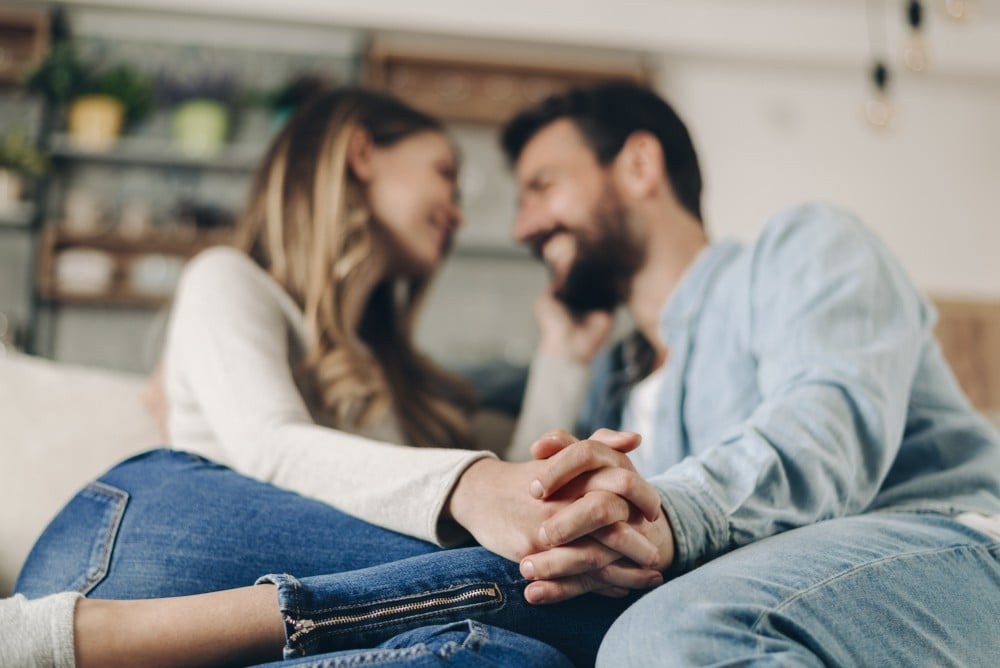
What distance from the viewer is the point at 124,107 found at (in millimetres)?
4059

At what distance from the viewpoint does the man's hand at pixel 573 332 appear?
79.1 inches

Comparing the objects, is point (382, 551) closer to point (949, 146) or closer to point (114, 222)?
point (114, 222)

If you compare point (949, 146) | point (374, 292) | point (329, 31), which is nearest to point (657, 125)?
point (374, 292)

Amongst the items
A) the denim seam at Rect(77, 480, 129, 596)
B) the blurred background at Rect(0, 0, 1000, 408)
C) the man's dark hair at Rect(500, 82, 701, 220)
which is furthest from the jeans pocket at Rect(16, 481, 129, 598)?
the blurred background at Rect(0, 0, 1000, 408)

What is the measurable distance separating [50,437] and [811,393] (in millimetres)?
1110

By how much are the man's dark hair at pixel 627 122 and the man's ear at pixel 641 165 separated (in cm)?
2

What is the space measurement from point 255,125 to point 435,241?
2796mm

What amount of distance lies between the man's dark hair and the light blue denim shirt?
1.32ft

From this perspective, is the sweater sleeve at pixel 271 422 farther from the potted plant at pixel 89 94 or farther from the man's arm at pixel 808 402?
the potted plant at pixel 89 94

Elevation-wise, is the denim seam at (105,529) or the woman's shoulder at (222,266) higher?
the woman's shoulder at (222,266)

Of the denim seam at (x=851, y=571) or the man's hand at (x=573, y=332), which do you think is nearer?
the denim seam at (x=851, y=571)

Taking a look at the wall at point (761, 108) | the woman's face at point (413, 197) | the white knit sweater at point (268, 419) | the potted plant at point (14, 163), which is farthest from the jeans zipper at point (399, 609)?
the potted plant at point (14, 163)

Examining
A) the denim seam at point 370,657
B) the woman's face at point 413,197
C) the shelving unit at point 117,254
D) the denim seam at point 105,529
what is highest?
the woman's face at point 413,197

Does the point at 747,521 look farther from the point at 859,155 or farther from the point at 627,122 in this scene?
the point at 859,155
